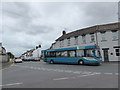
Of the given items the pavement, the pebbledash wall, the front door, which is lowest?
the pavement

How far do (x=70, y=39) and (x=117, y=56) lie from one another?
12949mm

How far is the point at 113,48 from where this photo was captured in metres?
23.1

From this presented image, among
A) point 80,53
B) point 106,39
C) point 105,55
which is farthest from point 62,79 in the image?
point 106,39

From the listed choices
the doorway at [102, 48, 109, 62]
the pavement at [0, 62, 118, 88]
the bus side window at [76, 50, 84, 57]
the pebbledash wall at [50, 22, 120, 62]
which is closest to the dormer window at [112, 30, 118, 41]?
the pebbledash wall at [50, 22, 120, 62]

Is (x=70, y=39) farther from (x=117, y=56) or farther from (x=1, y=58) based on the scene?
(x=1, y=58)

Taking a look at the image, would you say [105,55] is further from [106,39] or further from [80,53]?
[80,53]

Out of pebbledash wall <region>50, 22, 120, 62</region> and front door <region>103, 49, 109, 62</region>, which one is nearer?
pebbledash wall <region>50, 22, 120, 62</region>

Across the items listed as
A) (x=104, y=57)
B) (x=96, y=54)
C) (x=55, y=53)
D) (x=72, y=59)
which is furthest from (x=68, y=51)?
(x=104, y=57)

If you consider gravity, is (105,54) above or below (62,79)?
above

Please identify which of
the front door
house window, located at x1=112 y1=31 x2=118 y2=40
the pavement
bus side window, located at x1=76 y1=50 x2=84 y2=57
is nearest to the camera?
the pavement

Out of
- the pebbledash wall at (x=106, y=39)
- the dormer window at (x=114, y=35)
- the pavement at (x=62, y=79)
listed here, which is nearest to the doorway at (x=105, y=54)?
the pebbledash wall at (x=106, y=39)

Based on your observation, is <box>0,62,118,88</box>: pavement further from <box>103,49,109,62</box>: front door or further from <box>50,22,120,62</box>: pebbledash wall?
<box>103,49,109,62</box>: front door

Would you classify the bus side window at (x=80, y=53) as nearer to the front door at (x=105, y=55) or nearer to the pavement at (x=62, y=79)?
the pavement at (x=62, y=79)

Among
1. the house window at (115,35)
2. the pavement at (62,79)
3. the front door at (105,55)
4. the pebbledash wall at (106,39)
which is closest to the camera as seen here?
the pavement at (62,79)
